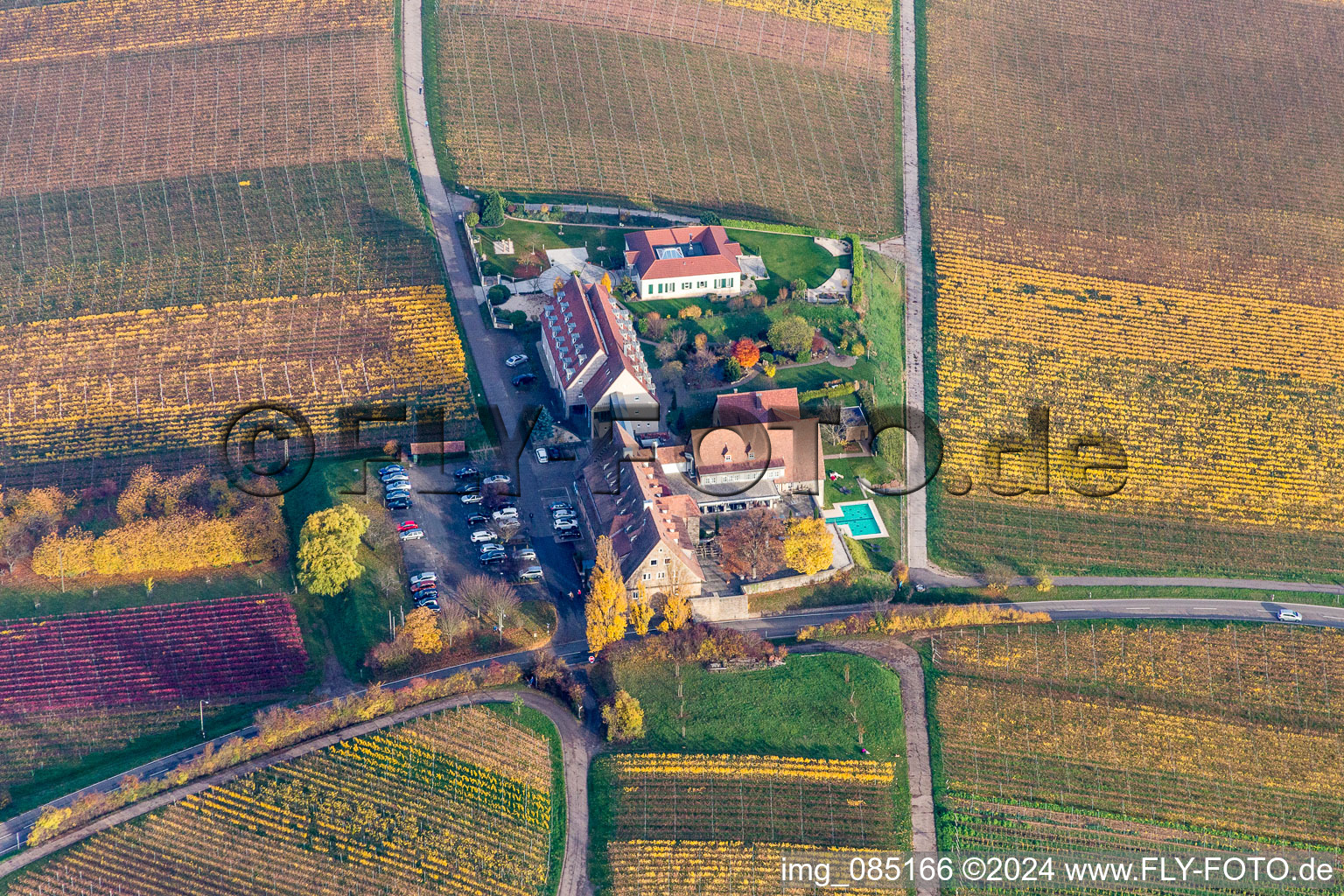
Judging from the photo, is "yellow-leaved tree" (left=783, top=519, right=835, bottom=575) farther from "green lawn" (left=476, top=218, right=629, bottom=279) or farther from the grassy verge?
"green lawn" (left=476, top=218, right=629, bottom=279)

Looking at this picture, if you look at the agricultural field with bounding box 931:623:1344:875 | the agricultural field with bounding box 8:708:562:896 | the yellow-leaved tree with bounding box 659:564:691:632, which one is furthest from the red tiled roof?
the agricultural field with bounding box 8:708:562:896

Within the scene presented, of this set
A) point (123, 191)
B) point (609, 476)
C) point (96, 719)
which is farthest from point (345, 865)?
point (123, 191)

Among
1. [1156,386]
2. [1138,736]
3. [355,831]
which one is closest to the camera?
[355,831]

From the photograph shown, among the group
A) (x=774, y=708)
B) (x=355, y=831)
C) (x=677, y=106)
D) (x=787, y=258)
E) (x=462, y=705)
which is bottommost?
(x=355, y=831)

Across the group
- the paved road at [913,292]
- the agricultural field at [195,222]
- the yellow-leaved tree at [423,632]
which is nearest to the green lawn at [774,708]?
the yellow-leaved tree at [423,632]

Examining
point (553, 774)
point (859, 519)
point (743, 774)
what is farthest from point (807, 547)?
point (553, 774)

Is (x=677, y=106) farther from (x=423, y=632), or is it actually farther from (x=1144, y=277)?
(x=423, y=632)

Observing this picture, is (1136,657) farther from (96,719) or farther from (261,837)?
(96,719)
